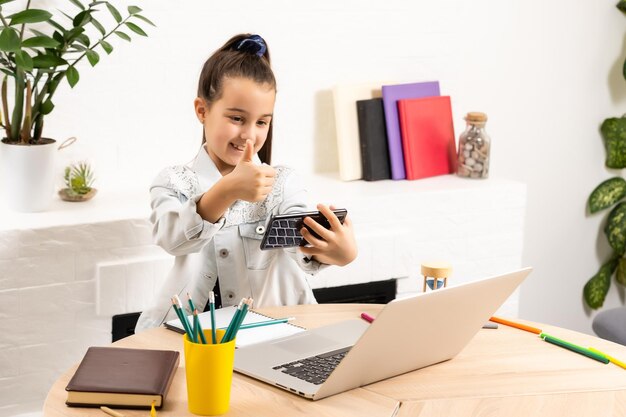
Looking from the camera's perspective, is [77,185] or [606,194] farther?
[606,194]

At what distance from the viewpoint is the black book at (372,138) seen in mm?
3059

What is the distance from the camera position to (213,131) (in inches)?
85.5

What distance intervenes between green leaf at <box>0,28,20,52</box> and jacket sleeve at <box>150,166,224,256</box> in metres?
0.46

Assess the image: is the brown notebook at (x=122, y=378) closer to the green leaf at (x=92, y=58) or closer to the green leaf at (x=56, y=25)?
the green leaf at (x=92, y=58)

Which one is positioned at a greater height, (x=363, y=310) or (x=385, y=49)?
(x=385, y=49)

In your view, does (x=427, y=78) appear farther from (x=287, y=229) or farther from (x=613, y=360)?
(x=613, y=360)

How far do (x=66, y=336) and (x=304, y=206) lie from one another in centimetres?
80

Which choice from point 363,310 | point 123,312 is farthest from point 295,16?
point 363,310

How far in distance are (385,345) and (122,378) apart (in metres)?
0.41

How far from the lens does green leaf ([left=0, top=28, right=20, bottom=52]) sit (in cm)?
220

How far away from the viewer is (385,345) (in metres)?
1.51

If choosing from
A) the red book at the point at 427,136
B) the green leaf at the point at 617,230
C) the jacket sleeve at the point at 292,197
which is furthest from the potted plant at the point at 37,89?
the green leaf at the point at 617,230

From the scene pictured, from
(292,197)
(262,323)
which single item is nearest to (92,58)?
(292,197)

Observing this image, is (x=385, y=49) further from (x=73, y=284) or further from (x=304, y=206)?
(x=73, y=284)
